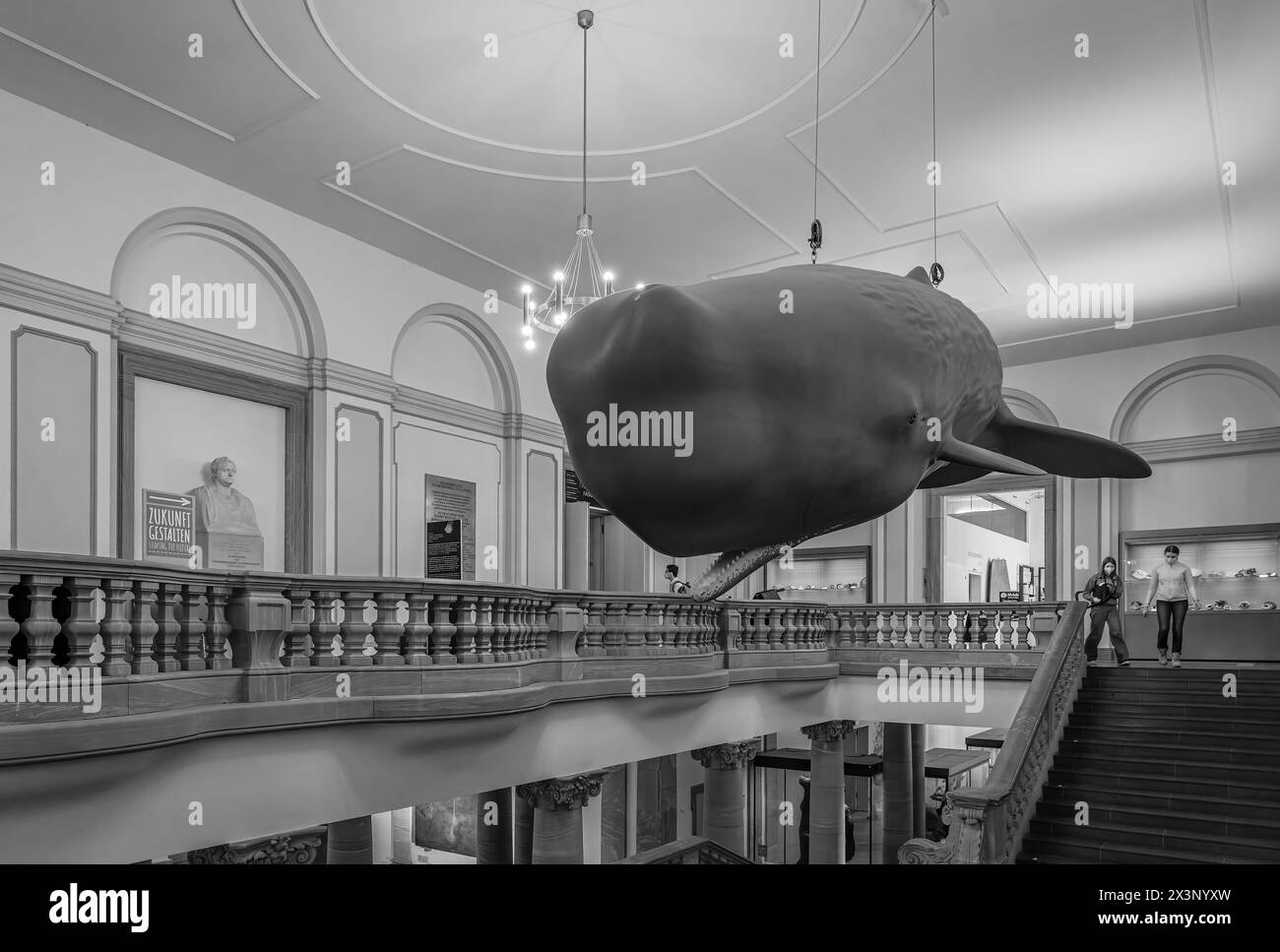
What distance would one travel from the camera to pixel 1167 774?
32.0 ft

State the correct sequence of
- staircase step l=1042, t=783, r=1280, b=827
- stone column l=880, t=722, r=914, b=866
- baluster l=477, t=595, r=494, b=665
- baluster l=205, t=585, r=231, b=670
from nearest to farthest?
baluster l=205, t=585, r=231, b=670 → baluster l=477, t=595, r=494, b=665 → staircase step l=1042, t=783, r=1280, b=827 → stone column l=880, t=722, r=914, b=866

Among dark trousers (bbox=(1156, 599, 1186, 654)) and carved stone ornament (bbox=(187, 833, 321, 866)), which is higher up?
dark trousers (bbox=(1156, 599, 1186, 654))

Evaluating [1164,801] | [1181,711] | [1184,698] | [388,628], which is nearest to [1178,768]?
[1164,801]

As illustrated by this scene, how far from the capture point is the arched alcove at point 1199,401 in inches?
566

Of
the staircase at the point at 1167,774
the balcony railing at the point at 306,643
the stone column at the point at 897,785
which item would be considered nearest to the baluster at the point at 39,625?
the balcony railing at the point at 306,643

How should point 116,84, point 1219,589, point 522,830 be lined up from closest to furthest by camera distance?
point 116,84 → point 1219,589 → point 522,830

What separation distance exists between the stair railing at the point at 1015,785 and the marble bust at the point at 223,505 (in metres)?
6.43

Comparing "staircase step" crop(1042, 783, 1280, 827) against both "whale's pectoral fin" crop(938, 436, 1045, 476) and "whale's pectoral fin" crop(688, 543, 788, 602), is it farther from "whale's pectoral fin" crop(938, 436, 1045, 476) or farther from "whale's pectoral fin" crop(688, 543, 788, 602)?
"whale's pectoral fin" crop(688, 543, 788, 602)

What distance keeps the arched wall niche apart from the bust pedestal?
191 centimetres

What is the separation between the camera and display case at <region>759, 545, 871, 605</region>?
1703 cm

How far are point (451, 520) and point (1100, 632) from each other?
7.67 m

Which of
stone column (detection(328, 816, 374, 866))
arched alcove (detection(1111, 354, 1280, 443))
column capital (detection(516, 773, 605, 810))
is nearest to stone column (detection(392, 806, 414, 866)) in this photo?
stone column (detection(328, 816, 374, 866))

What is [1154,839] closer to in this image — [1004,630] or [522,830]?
[1004,630]
